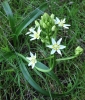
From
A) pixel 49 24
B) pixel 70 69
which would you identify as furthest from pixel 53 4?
pixel 49 24

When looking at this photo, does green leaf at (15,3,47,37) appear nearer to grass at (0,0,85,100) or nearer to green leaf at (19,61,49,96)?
grass at (0,0,85,100)

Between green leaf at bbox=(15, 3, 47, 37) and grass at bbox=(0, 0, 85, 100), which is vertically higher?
green leaf at bbox=(15, 3, 47, 37)

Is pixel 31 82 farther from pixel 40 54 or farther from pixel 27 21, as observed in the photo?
pixel 27 21

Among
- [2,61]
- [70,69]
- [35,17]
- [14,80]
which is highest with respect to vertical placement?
[35,17]

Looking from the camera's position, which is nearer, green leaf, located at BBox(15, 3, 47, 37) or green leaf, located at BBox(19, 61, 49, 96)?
green leaf, located at BBox(19, 61, 49, 96)

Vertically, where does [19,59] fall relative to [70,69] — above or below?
above

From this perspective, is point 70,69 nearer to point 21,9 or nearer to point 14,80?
point 14,80

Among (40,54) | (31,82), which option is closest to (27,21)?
(40,54)

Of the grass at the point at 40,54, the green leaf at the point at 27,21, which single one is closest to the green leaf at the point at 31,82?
the grass at the point at 40,54

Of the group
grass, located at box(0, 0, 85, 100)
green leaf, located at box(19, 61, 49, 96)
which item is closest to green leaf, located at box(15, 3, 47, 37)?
grass, located at box(0, 0, 85, 100)
